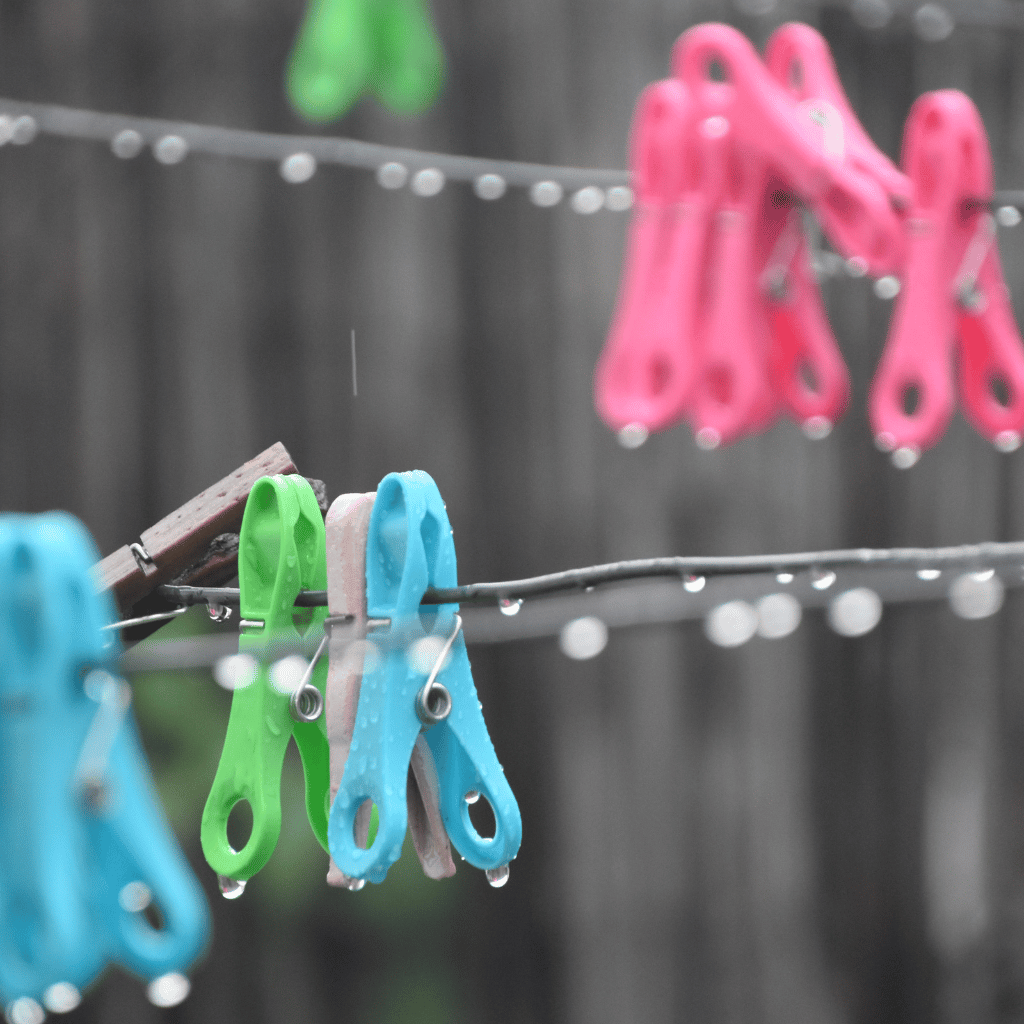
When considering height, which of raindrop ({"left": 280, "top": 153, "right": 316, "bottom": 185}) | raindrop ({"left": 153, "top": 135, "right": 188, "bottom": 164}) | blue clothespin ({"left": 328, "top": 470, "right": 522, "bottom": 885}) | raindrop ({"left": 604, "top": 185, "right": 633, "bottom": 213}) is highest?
raindrop ({"left": 153, "top": 135, "right": 188, "bottom": 164})

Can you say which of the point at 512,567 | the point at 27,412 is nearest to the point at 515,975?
the point at 512,567

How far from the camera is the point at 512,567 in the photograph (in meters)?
1.30

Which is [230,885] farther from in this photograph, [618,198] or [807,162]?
[618,198]

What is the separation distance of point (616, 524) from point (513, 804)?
0.77 m

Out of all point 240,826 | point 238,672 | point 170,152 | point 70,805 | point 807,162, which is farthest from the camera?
point 240,826

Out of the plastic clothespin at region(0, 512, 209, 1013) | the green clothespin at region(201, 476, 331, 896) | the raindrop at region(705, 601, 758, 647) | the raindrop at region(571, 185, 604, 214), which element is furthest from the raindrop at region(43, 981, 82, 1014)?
the raindrop at region(571, 185, 604, 214)

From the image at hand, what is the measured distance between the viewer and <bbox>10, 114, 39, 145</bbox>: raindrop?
1.10 meters

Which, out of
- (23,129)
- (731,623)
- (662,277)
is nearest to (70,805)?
(731,623)

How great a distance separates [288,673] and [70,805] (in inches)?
5.7

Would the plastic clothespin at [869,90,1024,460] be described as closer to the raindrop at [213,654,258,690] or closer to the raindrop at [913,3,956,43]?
the raindrop at [213,654,258,690]

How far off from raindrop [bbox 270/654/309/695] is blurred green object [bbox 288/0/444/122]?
2.41 ft

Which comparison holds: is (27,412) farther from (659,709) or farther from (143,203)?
(659,709)

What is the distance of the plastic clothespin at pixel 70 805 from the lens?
1.42 feet

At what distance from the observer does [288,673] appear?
0.57 meters
